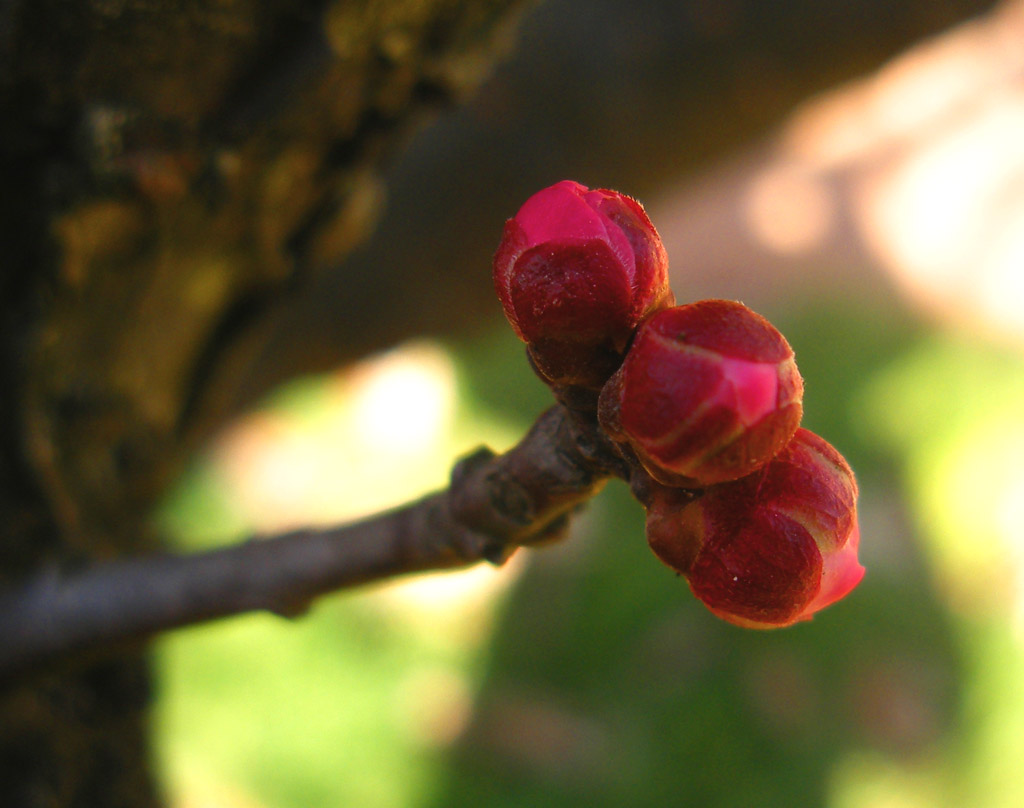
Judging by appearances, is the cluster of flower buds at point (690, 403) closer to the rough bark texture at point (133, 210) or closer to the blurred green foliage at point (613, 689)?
the rough bark texture at point (133, 210)

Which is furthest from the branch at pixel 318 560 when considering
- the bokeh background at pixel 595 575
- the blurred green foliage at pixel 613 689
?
the blurred green foliage at pixel 613 689

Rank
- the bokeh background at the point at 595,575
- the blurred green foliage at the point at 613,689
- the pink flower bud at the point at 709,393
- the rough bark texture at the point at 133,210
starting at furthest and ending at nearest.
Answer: the blurred green foliage at the point at 613,689, the bokeh background at the point at 595,575, the rough bark texture at the point at 133,210, the pink flower bud at the point at 709,393

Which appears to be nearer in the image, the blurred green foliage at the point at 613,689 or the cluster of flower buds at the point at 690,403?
the cluster of flower buds at the point at 690,403

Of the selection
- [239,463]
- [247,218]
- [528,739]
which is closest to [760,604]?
[247,218]

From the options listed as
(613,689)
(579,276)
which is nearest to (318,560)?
(579,276)

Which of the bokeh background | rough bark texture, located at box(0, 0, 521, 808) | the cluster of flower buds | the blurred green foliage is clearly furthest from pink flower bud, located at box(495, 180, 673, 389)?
the blurred green foliage

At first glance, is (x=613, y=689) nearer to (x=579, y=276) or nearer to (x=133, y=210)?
(x=133, y=210)

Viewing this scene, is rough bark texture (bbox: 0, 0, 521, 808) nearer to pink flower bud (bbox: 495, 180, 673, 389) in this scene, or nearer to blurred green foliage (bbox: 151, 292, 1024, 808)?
pink flower bud (bbox: 495, 180, 673, 389)
